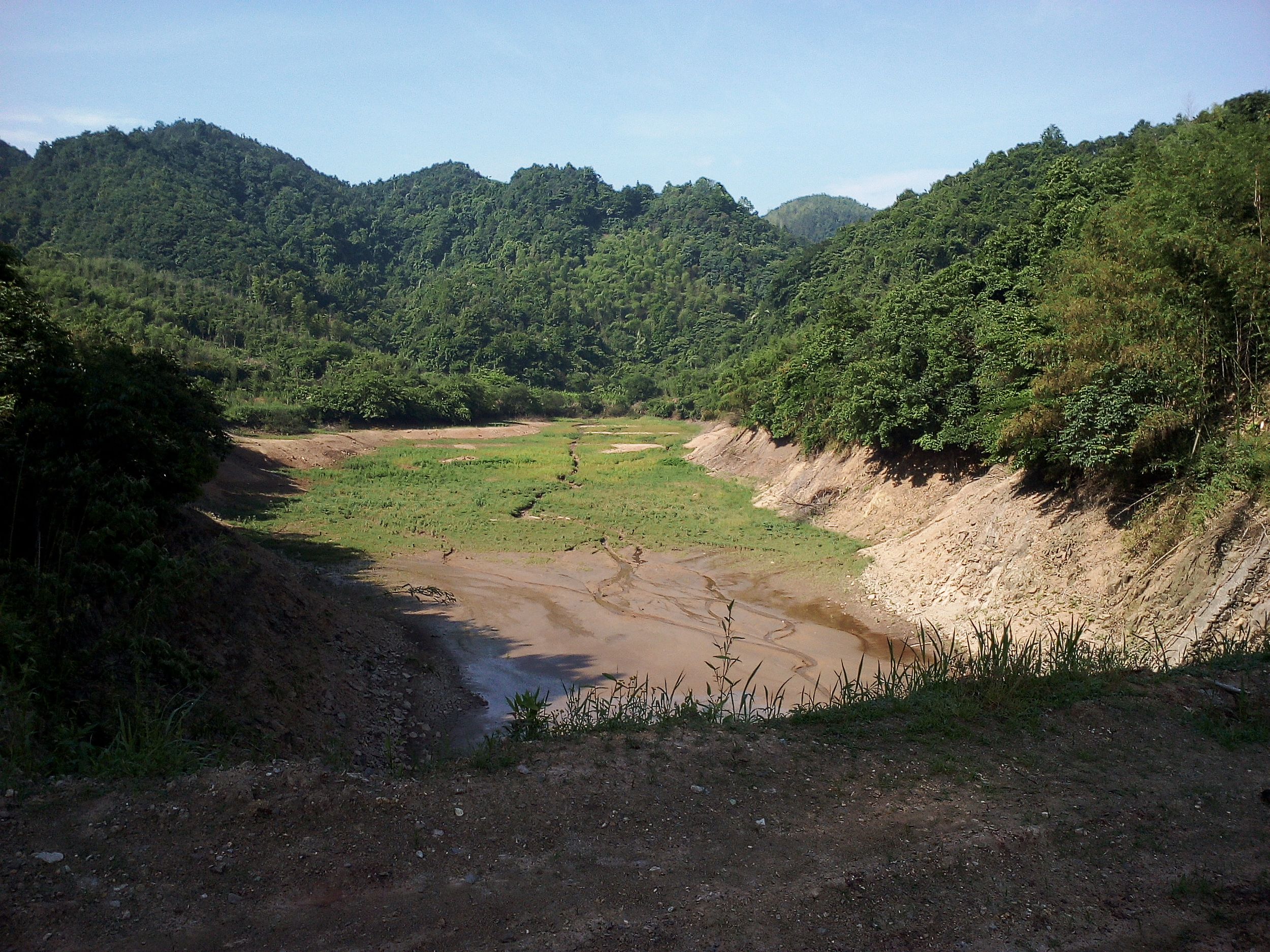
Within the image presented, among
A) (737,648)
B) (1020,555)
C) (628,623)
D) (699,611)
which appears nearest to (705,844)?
(737,648)

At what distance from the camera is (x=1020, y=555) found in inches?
711

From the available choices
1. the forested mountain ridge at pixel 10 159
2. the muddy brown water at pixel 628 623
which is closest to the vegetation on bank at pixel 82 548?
the muddy brown water at pixel 628 623

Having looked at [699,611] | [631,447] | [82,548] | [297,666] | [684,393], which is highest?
[82,548]

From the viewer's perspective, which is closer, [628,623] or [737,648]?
[737,648]

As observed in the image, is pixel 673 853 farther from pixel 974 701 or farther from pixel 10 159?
pixel 10 159

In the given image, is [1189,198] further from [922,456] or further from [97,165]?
[97,165]

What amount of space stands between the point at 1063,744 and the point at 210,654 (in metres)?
10.5

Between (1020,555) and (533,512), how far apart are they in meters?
20.4

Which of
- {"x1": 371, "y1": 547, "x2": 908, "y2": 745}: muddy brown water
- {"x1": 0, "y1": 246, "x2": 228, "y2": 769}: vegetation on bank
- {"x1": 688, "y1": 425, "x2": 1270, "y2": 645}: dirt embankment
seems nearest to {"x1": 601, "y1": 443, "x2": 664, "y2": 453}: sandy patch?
{"x1": 688, "y1": 425, "x2": 1270, "y2": 645}: dirt embankment

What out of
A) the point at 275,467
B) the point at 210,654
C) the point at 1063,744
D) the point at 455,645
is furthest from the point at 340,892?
the point at 275,467

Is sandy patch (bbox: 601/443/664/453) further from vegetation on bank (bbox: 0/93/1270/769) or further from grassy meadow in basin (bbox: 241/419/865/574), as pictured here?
grassy meadow in basin (bbox: 241/419/865/574)

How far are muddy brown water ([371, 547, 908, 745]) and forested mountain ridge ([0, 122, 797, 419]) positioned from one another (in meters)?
48.1

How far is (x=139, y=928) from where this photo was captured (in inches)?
172

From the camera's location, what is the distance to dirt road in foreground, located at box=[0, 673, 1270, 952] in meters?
4.49
